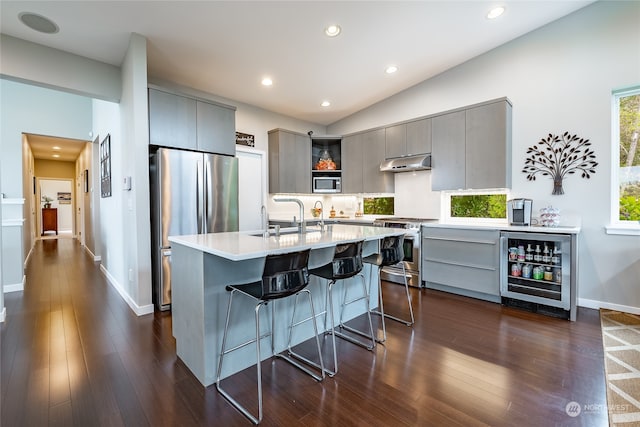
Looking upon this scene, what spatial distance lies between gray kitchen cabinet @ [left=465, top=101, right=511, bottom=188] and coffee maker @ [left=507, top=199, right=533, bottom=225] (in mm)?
265

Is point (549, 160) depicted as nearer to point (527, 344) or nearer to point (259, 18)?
point (527, 344)

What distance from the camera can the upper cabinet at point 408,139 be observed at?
437 centimetres

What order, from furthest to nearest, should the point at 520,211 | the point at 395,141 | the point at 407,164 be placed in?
the point at 395,141 → the point at 407,164 → the point at 520,211

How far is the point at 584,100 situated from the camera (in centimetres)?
334

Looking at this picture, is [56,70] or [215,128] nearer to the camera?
[56,70]

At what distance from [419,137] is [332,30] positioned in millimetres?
2015

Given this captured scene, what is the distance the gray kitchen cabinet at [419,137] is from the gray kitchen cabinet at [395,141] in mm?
74

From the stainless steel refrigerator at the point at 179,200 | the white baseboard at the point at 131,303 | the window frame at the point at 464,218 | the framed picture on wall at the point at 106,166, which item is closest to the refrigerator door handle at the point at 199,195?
the stainless steel refrigerator at the point at 179,200

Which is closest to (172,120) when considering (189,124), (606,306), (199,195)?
(189,124)

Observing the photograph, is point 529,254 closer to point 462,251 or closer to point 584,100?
point 462,251

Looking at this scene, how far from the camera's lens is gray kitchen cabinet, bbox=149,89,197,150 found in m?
3.34

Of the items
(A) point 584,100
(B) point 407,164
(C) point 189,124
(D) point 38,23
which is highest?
(D) point 38,23

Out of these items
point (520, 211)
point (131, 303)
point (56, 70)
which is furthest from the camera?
point (520, 211)

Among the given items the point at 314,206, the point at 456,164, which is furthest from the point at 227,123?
the point at 456,164
